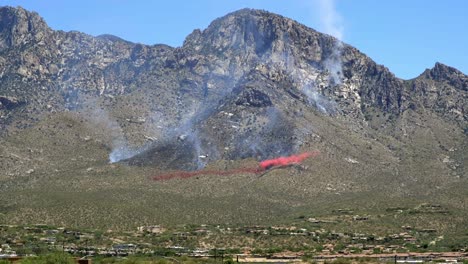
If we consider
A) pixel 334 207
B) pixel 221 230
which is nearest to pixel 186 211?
pixel 221 230

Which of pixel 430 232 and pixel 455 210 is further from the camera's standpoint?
pixel 455 210

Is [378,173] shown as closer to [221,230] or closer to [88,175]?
[221,230]

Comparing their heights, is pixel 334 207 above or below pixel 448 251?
above

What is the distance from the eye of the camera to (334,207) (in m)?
171

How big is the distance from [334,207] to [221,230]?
31673mm

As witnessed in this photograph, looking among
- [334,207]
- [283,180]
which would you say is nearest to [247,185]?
[283,180]

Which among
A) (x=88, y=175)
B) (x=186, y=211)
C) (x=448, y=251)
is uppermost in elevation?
(x=88, y=175)

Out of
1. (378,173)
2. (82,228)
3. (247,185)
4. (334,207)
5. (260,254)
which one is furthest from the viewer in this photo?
(378,173)

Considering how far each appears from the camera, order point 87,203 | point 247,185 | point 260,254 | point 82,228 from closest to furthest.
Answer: point 260,254 < point 82,228 < point 87,203 < point 247,185

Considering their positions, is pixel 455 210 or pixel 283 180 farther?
pixel 283 180

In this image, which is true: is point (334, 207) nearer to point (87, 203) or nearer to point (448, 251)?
point (448, 251)

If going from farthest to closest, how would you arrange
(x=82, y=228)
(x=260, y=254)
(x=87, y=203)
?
(x=87, y=203)
(x=82, y=228)
(x=260, y=254)

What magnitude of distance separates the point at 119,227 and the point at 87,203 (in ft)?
42.1

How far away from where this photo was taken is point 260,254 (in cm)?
13188
